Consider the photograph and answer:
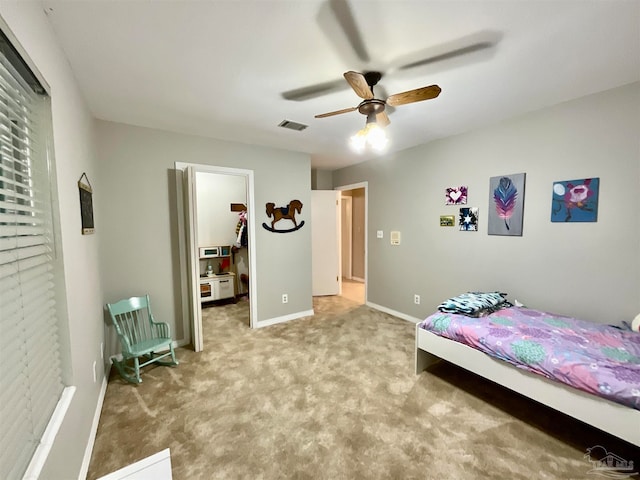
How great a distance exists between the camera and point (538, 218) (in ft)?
8.65

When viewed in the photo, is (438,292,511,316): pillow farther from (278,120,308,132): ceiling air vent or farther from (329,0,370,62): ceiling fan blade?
(278,120,308,132): ceiling air vent

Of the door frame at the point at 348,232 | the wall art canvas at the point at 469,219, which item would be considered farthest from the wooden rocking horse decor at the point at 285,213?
the door frame at the point at 348,232

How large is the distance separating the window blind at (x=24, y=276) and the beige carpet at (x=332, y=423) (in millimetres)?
896

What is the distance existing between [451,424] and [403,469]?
0.56 metres

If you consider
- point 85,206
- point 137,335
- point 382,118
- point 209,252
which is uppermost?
point 382,118

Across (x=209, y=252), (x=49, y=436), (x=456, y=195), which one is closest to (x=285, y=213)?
(x=209, y=252)

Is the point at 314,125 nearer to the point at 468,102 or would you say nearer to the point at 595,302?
the point at 468,102

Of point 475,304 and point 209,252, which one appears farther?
point 209,252

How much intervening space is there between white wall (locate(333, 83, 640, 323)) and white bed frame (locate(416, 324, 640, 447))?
113 cm

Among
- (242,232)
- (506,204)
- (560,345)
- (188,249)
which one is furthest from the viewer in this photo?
(242,232)

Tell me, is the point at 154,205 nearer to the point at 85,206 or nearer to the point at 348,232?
the point at 85,206

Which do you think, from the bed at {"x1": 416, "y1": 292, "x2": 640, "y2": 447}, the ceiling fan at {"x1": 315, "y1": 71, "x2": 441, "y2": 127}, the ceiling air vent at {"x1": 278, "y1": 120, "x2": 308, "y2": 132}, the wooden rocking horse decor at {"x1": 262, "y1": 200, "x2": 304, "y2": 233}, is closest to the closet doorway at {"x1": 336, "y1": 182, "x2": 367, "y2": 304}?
the wooden rocking horse decor at {"x1": 262, "y1": 200, "x2": 304, "y2": 233}

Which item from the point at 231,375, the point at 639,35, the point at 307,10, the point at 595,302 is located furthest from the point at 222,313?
the point at 639,35

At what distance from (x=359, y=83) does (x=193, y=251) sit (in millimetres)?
2322
